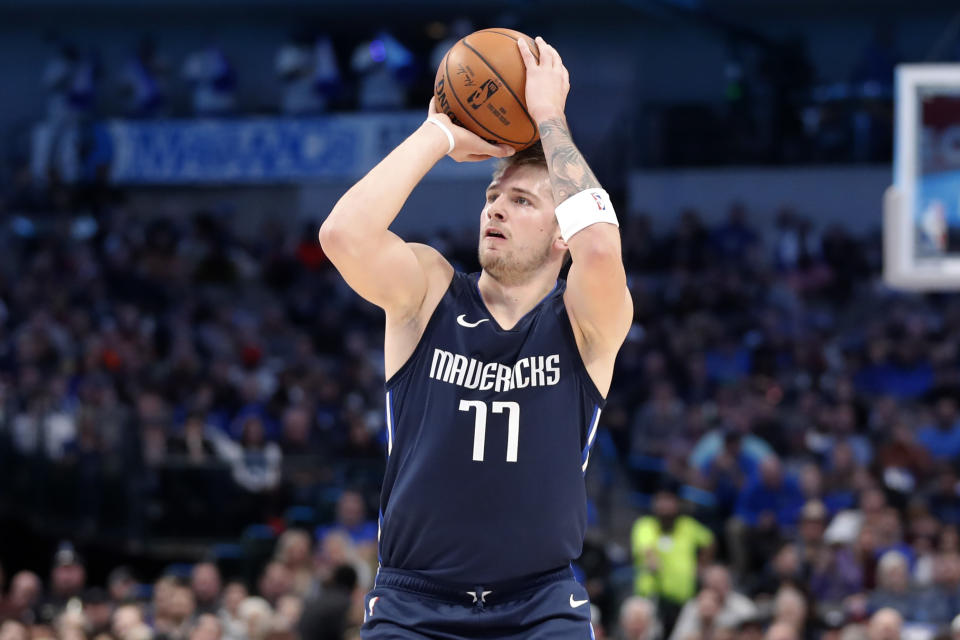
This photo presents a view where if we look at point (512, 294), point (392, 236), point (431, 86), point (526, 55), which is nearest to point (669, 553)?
point (512, 294)

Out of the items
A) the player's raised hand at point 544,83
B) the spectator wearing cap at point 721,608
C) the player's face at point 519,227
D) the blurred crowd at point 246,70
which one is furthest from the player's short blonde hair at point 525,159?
the blurred crowd at point 246,70

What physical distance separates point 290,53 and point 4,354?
291 inches

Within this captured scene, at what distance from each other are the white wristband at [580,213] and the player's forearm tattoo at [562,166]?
2cm

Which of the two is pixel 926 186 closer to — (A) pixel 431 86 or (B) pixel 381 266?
(B) pixel 381 266

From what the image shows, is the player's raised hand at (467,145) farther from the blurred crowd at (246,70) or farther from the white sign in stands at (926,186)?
the blurred crowd at (246,70)

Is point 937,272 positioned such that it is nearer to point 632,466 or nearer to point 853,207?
point 632,466

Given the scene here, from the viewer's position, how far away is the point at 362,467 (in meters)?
12.6

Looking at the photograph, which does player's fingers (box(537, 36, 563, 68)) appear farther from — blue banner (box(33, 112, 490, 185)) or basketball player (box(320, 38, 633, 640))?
blue banner (box(33, 112, 490, 185))

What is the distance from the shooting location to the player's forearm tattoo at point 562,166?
12.9 ft

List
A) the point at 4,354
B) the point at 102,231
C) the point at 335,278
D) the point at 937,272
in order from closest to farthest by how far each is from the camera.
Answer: the point at 937,272, the point at 4,354, the point at 335,278, the point at 102,231

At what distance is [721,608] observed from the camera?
9953mm

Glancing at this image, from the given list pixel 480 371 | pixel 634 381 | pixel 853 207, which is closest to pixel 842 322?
pixel 853 207

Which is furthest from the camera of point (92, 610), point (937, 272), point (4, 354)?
point (4, 354)

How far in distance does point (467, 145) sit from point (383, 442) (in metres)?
9.79
